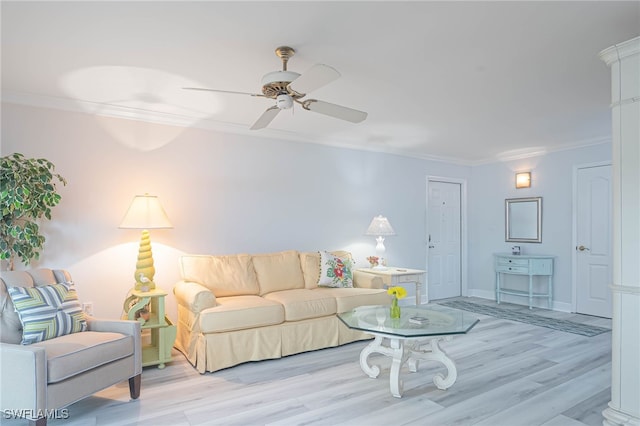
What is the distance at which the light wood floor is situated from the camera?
2443 mm

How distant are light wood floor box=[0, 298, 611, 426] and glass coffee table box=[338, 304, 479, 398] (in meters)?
0.11

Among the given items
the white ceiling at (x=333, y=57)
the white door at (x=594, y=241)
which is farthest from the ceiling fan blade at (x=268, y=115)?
the white door at (x=594, y=241)

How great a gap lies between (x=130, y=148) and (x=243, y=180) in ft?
3.97

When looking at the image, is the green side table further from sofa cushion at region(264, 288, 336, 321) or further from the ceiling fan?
the ceiling fan

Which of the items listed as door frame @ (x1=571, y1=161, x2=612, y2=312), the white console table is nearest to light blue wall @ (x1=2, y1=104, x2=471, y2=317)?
the white console table

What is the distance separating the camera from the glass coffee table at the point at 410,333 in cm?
269

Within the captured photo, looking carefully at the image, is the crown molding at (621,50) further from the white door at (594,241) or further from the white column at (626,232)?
the white door at (594,241)

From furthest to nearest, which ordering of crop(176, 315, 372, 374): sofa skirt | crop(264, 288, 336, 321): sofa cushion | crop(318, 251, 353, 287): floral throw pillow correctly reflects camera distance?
1. crop(318, 251, 353, 287): floral throw pillow
2. crop(264, 288, 336, 321): sofa cushion
3. crop(176, 315, 372, 374): sofa skirt

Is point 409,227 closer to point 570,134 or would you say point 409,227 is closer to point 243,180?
point 570,134

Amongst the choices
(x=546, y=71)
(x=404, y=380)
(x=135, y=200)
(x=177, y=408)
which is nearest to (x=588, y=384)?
(x=404, y=380)

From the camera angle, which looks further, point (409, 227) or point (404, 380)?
point (409, 227)

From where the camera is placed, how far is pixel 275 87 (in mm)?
2543

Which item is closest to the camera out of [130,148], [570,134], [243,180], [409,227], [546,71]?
[546,71]

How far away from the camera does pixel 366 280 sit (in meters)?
4.51
